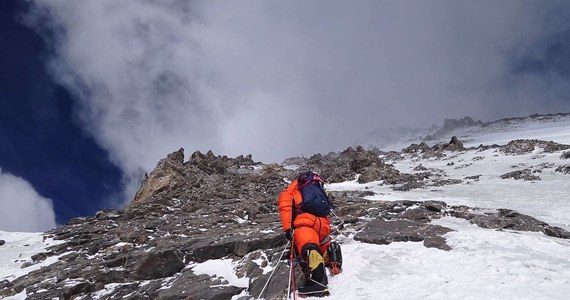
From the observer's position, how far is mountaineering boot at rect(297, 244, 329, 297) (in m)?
7.62

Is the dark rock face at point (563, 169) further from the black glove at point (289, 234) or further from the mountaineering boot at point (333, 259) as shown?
the black glove at point (289, 234)

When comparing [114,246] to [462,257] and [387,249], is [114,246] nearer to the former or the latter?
[387,249]

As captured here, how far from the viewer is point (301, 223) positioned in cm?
827

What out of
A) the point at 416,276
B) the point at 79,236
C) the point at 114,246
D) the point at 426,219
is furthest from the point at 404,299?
the point at 79,236

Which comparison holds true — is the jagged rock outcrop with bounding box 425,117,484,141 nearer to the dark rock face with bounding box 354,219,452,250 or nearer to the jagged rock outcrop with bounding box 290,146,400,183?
the jagged rock outcrop with bounding box 290,146,400,183

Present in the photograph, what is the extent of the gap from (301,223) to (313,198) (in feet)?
2.13

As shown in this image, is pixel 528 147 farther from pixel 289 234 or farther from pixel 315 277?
pixel 315 277

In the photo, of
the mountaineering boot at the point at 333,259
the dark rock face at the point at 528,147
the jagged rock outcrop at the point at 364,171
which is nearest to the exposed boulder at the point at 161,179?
the jagged rock outcrop at the point at 364,171

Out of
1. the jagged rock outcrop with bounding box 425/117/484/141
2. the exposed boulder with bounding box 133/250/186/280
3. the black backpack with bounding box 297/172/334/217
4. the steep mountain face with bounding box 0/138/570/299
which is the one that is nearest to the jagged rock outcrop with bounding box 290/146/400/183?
the steep mountain face with bounding box 0/138/570/299

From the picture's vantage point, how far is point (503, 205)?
16.5 m

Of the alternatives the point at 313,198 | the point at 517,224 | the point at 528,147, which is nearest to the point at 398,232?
the point at 313,198

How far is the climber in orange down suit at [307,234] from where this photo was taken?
7.69m

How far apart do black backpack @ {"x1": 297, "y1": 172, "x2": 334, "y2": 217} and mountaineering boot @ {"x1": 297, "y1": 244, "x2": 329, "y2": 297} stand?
97 cm

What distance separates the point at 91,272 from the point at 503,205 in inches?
644
